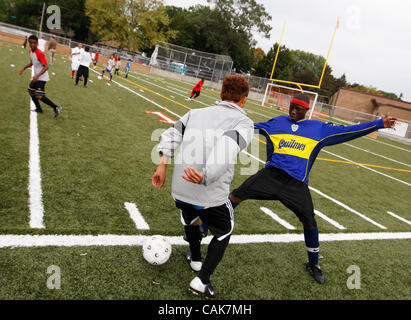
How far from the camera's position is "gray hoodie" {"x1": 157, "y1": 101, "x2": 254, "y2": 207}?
7.60 ft

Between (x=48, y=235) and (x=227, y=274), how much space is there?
1.97 m

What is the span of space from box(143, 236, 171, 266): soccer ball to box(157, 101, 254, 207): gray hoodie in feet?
2.72

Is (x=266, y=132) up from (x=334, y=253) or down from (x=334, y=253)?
up

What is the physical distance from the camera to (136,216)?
13.4 ft

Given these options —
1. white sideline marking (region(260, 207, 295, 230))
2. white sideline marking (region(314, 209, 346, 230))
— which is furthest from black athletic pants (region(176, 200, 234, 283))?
white sideline marking (region(314, 209, 346, 230))

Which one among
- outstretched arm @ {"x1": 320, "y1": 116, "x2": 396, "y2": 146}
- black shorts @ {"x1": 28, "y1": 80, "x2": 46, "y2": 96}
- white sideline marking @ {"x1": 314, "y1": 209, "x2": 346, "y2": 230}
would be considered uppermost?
outstretched arm @ {"x1": 320, "y1": 116, "x2": 396, "y2": 146}

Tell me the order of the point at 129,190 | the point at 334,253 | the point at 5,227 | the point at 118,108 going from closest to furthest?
1. the point at 5,227
2. the point at 334,253
3. the point at 129,190
4. the point at 118,108

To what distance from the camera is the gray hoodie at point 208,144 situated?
2.32 meters

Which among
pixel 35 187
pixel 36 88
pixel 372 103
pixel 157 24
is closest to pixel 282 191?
pixel 35 187

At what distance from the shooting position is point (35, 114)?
806 cm

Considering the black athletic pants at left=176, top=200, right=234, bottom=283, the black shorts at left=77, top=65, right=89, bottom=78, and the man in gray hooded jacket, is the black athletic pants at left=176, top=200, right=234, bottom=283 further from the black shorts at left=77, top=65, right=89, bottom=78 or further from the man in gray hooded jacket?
the black shorts at left=77, top=65, right=89, bottom=78
